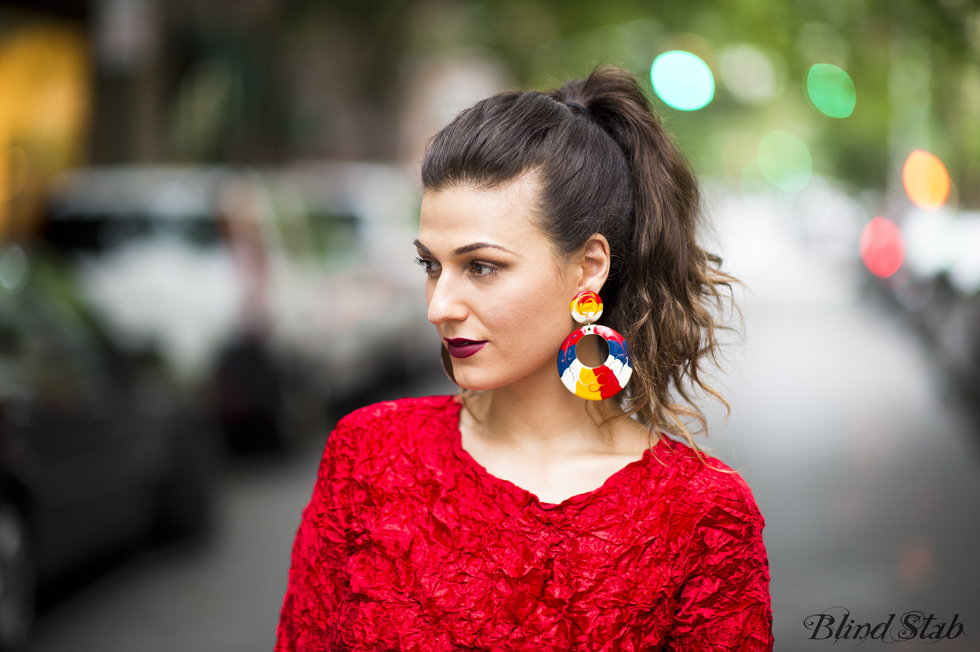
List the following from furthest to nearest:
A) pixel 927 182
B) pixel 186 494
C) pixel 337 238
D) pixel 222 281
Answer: pixel 927 182 → pixel 337 238 → pixel 222 281 → pixel 186 494

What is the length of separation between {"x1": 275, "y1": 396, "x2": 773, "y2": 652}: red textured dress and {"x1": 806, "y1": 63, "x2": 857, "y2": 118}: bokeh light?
1859cm

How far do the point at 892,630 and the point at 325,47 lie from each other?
27.8 metres

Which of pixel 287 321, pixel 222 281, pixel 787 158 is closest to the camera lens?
pixel 222 281

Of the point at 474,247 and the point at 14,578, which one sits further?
the point at 14,578

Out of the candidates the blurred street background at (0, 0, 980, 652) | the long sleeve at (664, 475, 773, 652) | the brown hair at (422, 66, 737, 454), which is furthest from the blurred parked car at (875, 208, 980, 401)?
the long sleeve at (664, 475, 773, 652)

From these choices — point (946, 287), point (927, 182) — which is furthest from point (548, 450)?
point (927, 182)

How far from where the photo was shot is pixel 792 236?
4725 centimetres

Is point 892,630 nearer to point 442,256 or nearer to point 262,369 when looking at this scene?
point 442,256

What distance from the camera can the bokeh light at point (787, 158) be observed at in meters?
54.1

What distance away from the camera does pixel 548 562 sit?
2.05m

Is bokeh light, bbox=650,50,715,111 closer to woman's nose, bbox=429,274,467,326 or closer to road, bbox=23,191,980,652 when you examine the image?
road, bbox=23,191,980,652

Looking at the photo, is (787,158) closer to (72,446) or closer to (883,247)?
(883,247)

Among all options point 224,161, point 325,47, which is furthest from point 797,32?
point 325,47

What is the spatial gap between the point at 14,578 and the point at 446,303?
3.44 metres
